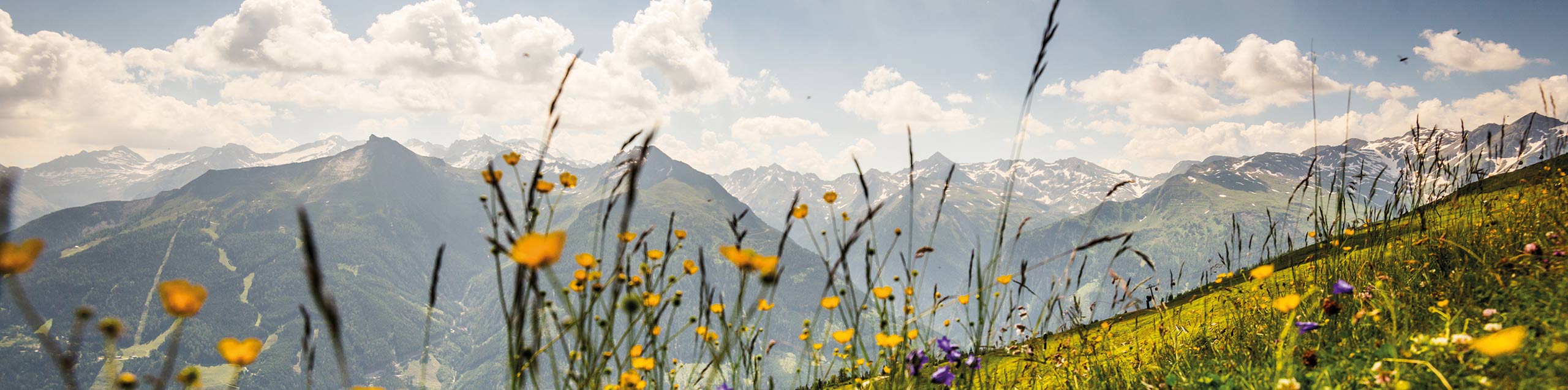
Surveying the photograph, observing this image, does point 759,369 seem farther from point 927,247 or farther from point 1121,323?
point 1121,323

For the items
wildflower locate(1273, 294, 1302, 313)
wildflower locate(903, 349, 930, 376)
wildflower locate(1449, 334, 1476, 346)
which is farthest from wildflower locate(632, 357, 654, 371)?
wildflower locate(1449, 334, 1476, 346)

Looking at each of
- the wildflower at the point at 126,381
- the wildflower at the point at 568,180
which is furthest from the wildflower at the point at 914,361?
the wildflower at the point at 126,381

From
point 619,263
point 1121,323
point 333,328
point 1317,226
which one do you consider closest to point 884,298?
point 619,263

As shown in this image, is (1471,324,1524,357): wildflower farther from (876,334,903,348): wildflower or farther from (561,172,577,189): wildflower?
(561,172,577,189): wildflower

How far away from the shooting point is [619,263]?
2.58 m

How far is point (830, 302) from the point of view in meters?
2.89

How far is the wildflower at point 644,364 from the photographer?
9.12 ft

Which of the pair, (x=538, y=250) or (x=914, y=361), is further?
(x=914, y=361)

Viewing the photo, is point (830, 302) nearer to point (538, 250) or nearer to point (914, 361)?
point (914, 361)

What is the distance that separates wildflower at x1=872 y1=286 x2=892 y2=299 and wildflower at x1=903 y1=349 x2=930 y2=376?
33 centimetres

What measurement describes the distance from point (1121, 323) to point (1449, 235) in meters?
3.46

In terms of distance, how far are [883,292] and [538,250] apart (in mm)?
1770

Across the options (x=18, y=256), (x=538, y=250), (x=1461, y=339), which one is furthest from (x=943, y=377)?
(x=18, y=256)

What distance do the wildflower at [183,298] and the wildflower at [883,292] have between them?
218cm
